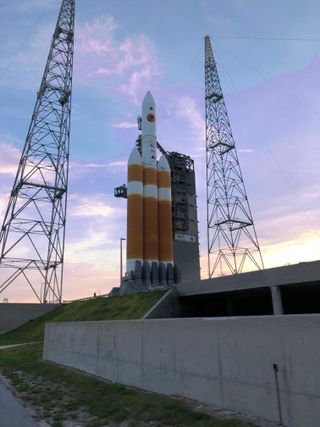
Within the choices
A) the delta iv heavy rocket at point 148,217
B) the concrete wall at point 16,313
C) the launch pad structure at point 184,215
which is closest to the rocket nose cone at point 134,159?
the delta iv heavy rocket at point 148,217

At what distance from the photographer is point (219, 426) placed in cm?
823

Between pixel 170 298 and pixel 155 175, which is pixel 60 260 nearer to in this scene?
pixel 155 175

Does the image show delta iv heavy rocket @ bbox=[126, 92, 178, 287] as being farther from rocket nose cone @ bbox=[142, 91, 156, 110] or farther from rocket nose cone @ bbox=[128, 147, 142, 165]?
rocket nose cone @ bbox=[142, 91, 156, 110]

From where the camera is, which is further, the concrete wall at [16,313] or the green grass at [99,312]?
the concrete wall at [16,313]

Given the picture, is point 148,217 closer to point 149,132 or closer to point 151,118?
point 149,132

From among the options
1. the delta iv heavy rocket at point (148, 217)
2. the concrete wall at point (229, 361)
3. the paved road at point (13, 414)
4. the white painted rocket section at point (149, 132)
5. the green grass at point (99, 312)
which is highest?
the white painted rocket section at point (149, 132)

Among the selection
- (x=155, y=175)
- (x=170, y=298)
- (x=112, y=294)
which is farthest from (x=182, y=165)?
(x=170, y=298)

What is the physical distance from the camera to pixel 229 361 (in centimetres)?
977

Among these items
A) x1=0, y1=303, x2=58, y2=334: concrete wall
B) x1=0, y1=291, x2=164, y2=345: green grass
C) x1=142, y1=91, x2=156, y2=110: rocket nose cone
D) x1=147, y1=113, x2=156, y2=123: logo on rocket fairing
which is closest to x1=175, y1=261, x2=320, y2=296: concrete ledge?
x1=0, y1=291, x2=164, y2=345: green grass

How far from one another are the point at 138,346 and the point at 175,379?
231 centimetres

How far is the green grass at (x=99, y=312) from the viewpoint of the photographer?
36875 millimetres

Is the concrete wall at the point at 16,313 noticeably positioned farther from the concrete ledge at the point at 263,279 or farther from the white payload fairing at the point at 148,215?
the concrete ledge at the point at 263,279

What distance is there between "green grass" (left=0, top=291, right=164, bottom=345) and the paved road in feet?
70.3

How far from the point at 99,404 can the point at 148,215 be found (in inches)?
1540
